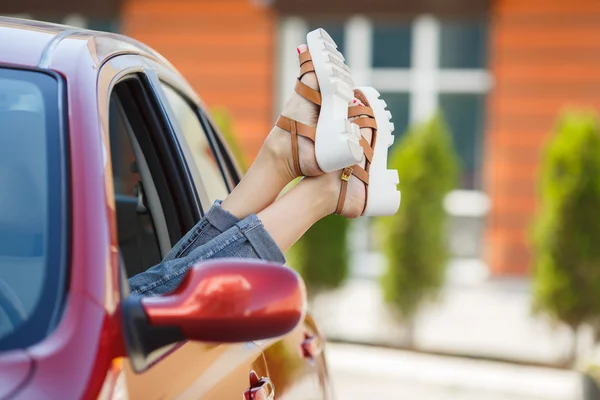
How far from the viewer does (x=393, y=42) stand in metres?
12.0

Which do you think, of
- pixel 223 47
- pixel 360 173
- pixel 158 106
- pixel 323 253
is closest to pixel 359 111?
pixel 360 173

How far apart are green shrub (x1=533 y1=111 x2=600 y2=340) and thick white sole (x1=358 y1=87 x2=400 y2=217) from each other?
536 cm

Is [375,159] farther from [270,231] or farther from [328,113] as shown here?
[270,231]

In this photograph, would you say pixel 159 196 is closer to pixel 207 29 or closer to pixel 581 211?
pixel 581 211

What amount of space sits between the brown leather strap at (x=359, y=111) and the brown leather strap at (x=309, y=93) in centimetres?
16

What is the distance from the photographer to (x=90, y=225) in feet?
4.89

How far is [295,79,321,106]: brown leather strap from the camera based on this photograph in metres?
2.32

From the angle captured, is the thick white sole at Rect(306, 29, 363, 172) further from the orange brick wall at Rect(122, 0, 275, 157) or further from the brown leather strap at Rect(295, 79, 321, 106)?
the orange brick wall at Rect(122, 0, 275, 157)

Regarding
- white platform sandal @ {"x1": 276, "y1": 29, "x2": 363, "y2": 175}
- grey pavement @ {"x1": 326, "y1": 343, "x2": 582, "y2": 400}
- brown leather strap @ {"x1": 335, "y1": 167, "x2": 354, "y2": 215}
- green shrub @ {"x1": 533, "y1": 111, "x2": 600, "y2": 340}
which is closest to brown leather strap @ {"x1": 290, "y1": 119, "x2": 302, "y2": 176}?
white platform sandal @ {"x1": 276, "y1": 29, "x2": 363, "y2": 175}

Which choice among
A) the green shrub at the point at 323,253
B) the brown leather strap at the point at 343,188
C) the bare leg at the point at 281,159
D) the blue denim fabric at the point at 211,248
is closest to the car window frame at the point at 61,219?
the blue denim fabric at the point at 211,248

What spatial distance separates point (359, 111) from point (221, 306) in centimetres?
112

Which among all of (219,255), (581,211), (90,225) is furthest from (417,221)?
(90,225)

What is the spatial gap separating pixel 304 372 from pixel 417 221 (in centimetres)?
574

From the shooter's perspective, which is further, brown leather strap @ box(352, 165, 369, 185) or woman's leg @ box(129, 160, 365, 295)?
brown leather strap @ box(352, 165, 369, 185)
